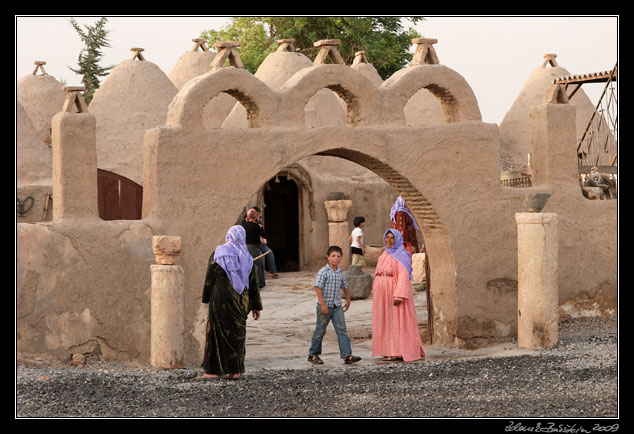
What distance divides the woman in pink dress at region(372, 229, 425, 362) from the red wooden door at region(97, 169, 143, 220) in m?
4.17

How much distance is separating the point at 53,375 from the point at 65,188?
184 cm

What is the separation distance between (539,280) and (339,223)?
9604 millimetres

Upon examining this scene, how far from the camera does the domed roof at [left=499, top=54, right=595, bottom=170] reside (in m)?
23.8

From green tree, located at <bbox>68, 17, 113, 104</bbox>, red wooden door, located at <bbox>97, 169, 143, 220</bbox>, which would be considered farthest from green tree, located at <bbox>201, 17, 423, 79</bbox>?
red wooden door, located at <bbox>97, 169, 143, 220</bbox>

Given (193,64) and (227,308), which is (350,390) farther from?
(193,64)

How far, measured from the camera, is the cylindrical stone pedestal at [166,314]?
8.78m

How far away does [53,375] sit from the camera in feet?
27.3

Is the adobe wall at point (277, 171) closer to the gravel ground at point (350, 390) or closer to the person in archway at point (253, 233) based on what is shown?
the gravel ground at point (350, 390)

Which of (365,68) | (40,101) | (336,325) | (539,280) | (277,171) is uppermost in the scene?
(365,68)

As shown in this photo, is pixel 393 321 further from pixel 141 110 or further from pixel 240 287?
pixel 141 110

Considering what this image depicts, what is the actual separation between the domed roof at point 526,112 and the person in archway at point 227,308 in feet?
52.6

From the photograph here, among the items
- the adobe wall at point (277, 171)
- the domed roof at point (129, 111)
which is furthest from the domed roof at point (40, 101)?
the adobe wall at point (277, 171)

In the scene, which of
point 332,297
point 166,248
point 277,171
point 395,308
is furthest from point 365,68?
point 166,248

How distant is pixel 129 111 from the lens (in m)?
20.8
